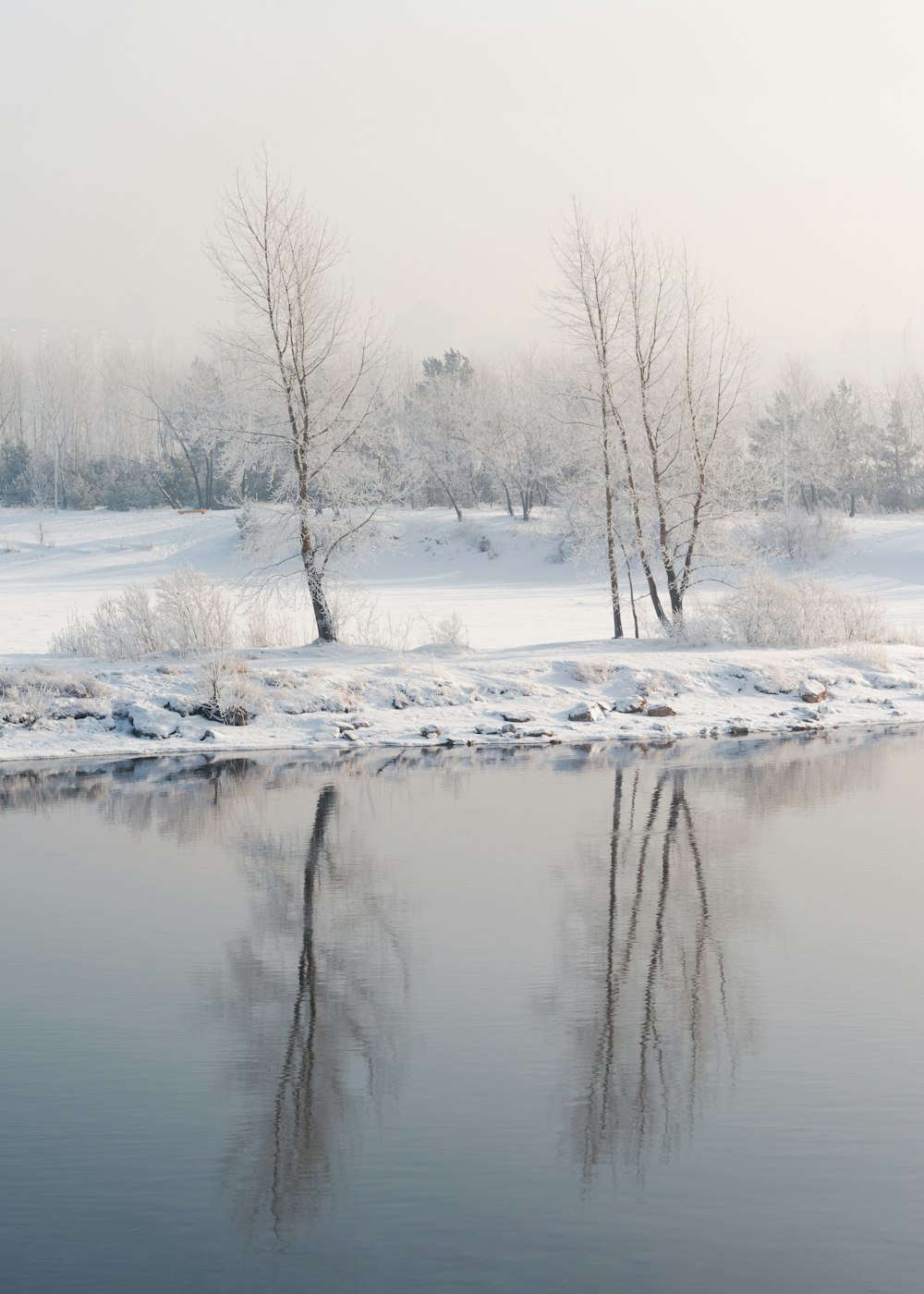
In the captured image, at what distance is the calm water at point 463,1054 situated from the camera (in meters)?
5.41

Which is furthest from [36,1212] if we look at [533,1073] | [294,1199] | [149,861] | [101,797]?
[101,797]

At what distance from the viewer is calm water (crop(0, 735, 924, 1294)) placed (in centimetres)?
541

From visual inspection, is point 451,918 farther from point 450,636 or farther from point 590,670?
point 450,636

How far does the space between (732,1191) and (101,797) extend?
10253mm

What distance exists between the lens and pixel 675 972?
28.6 feet

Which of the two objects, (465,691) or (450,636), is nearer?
(465,691)

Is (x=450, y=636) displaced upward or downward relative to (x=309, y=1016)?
upward

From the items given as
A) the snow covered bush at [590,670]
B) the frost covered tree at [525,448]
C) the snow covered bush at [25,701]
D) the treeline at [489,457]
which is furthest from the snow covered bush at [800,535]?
the snow covered bush at [25,701]

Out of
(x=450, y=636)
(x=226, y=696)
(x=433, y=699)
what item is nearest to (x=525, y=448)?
(x=450, y=636)

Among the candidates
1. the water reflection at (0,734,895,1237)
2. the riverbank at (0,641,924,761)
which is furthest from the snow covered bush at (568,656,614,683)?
the water reflection at (0,734,895,1237)

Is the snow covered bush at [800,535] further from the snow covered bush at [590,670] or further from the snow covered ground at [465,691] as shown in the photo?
the snow covered bush at [590,670]

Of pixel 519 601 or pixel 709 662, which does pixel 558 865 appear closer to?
pixel 709 662

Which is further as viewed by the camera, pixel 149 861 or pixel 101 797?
pixel 101 797

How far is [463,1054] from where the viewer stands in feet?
24.0
